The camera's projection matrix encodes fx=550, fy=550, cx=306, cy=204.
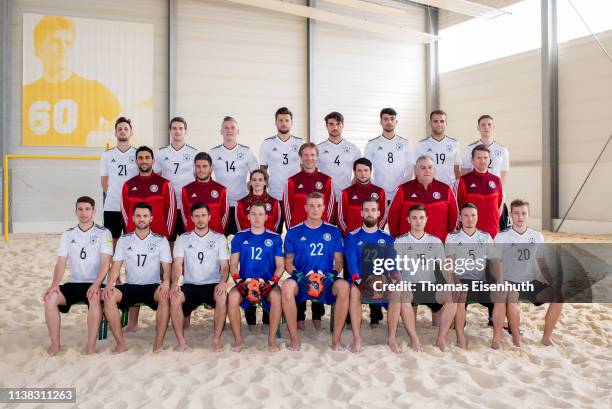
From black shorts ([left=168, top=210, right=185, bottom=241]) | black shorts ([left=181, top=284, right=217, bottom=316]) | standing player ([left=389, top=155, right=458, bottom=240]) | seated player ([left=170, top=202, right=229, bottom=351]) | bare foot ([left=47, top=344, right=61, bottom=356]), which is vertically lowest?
bare foot ([left=47, top=344, right=61, bottom=356])

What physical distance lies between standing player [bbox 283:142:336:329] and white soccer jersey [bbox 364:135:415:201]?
53cm

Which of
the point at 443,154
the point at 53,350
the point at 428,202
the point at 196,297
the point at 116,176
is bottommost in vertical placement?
the point at 53,350

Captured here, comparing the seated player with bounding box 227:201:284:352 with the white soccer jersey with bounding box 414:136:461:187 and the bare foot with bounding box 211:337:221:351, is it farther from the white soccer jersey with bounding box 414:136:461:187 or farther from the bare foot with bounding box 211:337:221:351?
the white soccer jersey with bounding box 414:136:461:187

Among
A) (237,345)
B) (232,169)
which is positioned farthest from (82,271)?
(232,169)

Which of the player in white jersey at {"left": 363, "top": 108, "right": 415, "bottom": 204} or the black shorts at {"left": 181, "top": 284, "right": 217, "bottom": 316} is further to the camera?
the player in white jersey at {"left": 363, "top": 108, "right": 415, "bottom": 204}

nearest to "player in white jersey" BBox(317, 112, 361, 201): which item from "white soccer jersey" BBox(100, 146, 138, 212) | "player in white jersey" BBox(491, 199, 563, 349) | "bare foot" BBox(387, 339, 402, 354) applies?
"player in white jersey" BBox(491, 199, 563, 349)

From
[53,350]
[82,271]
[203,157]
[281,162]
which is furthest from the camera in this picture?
[281,162]

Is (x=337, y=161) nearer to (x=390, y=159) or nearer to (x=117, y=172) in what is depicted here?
(x=390, y=159)

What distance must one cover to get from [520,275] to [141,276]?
270 centimetres

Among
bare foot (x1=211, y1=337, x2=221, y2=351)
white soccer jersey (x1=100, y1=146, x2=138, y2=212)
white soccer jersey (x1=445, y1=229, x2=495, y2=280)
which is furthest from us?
white soccer jersey (x1=100, y1=146, x2=138, y2=212)

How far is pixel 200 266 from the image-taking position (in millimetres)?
3936

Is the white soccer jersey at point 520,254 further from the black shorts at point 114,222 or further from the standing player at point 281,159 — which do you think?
the black shorts at point 114,222

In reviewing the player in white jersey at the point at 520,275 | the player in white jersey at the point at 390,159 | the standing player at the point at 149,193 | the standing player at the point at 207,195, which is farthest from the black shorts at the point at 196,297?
the player in white jersey at the point at 520,275

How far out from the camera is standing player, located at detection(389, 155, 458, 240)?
429cm
